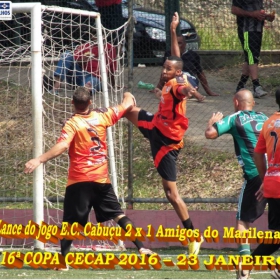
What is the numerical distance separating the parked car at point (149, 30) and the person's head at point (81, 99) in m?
4.58

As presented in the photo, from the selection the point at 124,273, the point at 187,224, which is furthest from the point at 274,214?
the point at 187,224

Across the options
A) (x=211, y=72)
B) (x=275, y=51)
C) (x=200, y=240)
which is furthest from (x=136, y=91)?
(x=200, y=240)

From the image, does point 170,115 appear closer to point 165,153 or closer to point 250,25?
point 165,153

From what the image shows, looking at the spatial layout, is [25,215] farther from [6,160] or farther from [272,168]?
[272,168]

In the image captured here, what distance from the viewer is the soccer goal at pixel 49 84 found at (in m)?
9.60

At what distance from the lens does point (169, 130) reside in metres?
9.57

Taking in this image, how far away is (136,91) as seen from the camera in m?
13.9

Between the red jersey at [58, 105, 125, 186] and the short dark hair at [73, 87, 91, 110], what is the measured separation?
4.2 inches

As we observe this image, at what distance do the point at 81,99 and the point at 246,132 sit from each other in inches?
65.7

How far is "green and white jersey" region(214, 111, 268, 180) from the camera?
8406 millimetres

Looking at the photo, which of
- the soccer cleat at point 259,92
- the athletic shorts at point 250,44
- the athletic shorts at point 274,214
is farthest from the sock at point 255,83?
the athletic shorts at point 274,214

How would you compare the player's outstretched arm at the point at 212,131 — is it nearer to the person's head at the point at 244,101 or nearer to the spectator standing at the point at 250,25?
the person's head at the point at 244,101

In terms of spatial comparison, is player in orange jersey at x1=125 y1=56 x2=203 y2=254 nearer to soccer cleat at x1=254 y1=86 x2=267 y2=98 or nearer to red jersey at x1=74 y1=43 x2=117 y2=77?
red jersey at x1=74 y1=43 x2=117 y2=77

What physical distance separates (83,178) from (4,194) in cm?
344
